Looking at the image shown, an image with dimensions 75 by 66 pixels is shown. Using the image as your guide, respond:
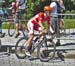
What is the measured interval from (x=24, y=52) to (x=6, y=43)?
2.12 metres

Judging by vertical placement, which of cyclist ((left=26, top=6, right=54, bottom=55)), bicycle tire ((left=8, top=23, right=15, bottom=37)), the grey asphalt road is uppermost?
cyclist ((left=26, top=6, right=54, bottom=55))

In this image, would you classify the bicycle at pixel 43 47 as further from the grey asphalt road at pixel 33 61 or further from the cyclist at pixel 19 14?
the cyclist at pixel 19 14

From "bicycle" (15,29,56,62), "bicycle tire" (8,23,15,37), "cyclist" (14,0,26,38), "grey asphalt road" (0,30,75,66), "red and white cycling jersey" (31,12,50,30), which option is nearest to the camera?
"grey asphalt road" (0,30,75,66)

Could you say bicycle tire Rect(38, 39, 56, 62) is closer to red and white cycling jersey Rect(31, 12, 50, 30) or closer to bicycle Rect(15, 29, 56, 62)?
bicycle Rect(15, 29, 56, 62)

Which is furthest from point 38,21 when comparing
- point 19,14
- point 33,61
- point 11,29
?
point 11,29

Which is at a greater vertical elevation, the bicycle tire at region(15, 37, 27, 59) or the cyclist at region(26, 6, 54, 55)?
the cyclist at region(26, 6, 54, 55)

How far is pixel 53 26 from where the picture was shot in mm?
13898

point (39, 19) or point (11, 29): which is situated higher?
point (39, 19)

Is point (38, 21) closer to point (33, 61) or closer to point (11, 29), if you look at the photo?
point (33, 61)

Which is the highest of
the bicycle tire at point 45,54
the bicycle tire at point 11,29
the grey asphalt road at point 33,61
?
the bicycle tire at point 11,29

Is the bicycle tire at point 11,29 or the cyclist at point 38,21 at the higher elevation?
the cyclist at point 38,21

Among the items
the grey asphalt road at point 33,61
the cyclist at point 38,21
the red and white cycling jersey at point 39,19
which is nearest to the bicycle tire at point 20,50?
the grey asphalt road at point 33,61

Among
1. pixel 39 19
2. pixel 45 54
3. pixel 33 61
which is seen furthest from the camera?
pixel 45 54

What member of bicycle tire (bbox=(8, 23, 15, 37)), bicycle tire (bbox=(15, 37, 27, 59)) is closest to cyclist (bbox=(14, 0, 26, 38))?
bicycle tire (bbox=(8, 23, 15, 37))
